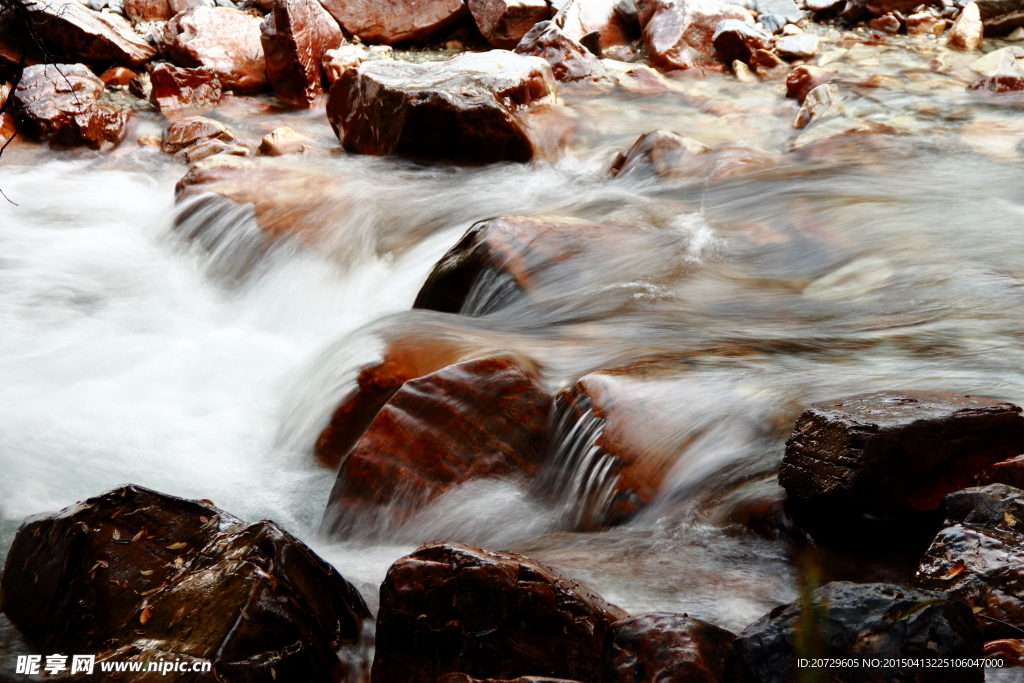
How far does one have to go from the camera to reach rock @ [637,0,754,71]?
32.0 ft

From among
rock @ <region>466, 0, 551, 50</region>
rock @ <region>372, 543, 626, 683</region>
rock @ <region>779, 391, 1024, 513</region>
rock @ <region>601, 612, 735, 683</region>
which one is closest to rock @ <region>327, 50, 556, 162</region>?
rock @ <region>466, 0, 551, 50</region>

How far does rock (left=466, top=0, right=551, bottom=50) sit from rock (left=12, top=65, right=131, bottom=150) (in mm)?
4377

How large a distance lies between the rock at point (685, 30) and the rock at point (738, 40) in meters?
0.12

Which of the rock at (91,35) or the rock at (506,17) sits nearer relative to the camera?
the rock at (91,35)

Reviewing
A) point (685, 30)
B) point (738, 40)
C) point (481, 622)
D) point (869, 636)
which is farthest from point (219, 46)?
point (869, 636)

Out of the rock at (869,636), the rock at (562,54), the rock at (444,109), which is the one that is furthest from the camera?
the rock at (562,54)

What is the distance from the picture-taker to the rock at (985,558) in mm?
2109

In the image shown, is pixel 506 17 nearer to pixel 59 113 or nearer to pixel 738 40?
pixel 738 40

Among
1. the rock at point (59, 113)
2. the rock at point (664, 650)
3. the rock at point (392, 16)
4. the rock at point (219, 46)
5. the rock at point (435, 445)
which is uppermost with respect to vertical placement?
the rock at point (392, 16)

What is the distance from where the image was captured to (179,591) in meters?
2.36

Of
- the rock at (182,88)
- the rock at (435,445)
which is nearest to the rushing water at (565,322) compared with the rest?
the rock at (435,445)

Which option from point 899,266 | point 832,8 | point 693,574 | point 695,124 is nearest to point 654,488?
point 693,574

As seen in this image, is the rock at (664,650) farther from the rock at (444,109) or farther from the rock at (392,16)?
the rock at (392,16)

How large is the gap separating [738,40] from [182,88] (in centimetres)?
609
